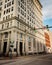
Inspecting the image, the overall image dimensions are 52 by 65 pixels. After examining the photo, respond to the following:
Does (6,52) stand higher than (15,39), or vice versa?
(15,39)

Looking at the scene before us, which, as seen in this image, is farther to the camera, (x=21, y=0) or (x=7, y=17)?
(x=21, y=0)

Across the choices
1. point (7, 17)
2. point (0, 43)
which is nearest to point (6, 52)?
point (0, 43)

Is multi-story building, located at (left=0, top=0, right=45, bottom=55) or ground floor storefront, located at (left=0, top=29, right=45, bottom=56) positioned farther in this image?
multi-story building, located at (left=0, top=0, right=45, bottom=55)

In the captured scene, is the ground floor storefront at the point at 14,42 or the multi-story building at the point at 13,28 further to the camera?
the multi-story building at the point at 13,28

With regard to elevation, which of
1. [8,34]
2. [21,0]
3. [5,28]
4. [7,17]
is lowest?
[8,34]

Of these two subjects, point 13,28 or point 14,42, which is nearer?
point 14,42

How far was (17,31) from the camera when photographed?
42.9 meters

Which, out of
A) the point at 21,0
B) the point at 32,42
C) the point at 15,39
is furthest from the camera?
the point at 32,42

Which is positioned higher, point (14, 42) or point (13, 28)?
point (13, 28)

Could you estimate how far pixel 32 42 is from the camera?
56.9 meters

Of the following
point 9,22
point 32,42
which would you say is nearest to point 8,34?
point 9,22

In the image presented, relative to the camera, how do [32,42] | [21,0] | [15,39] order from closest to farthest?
[15,39] → [21,0] → [32,42]

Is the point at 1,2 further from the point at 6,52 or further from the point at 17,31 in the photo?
the point at 6,52

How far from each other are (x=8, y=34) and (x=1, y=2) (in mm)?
19965
